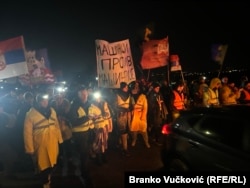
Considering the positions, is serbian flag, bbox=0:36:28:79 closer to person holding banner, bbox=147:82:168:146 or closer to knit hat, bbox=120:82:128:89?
knit hat, bbox=120:82:128:89

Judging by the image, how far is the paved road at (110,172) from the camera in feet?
27.3

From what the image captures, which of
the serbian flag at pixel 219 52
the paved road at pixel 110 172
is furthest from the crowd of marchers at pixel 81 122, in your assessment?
the serbian flag at pixel 219 52

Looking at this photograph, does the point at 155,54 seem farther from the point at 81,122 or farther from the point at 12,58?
the point at 81,122

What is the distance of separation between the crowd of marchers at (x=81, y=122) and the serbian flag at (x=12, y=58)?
0.85 m

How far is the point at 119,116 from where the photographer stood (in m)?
11.0

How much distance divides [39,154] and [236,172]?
3.54 m

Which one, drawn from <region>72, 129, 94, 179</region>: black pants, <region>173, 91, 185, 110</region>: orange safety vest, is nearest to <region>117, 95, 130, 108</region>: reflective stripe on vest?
<region>173, 91, 185, 110</region>: orange safety vest

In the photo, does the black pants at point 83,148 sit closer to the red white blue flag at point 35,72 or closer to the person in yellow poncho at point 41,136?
the person in yellow poncho at point 41,136

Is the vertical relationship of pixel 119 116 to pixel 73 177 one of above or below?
above

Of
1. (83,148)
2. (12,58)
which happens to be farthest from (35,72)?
(83,148)

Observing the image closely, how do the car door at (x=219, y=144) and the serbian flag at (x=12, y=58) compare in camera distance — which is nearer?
the car door at (x=219, y=144)

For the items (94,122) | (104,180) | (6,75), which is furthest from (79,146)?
(6,75)

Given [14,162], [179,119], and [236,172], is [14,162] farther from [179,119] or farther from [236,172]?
[236,172]

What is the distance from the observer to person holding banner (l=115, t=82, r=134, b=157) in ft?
35.6
